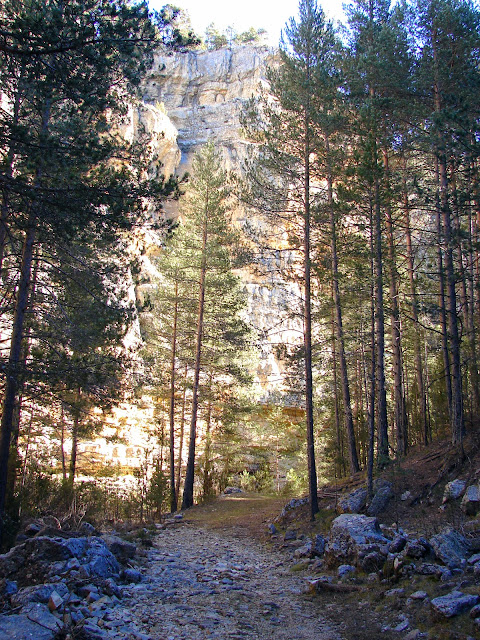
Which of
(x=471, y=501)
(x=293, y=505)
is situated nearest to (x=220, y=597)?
(x=471, y=501)

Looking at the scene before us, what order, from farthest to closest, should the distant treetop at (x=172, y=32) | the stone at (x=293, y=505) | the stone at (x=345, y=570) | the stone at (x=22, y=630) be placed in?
the stone at (x=293, y=505) < the stone at (x=345, y=570) < the distant treetop at (x=172, y=32) < the stone at (x=22, y=630)

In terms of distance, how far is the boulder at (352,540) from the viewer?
20.1 feet

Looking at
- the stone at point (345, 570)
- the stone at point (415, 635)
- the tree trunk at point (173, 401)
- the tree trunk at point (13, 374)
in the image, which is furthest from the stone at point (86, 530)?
the tree trunk at point (173, 401)

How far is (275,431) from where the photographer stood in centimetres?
2366

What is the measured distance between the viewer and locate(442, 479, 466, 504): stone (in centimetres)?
780

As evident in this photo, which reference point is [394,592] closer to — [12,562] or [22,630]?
[22,630]

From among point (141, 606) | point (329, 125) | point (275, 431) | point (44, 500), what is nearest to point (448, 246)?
point (329, 125)

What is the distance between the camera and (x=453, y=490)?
7.92 meters

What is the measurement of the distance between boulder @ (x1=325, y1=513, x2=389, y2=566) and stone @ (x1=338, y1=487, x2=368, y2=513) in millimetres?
2535

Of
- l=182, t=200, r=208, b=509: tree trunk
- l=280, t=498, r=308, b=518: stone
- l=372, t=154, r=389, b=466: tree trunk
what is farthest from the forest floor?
l=182, t=200, r=208, b=509: tree trunk

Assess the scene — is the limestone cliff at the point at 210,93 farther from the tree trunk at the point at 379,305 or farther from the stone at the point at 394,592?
the stone at the point at 394,592

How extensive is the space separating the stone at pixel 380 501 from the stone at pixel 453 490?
4.09 ft

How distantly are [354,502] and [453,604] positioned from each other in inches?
226

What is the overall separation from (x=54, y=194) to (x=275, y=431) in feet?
65.2
